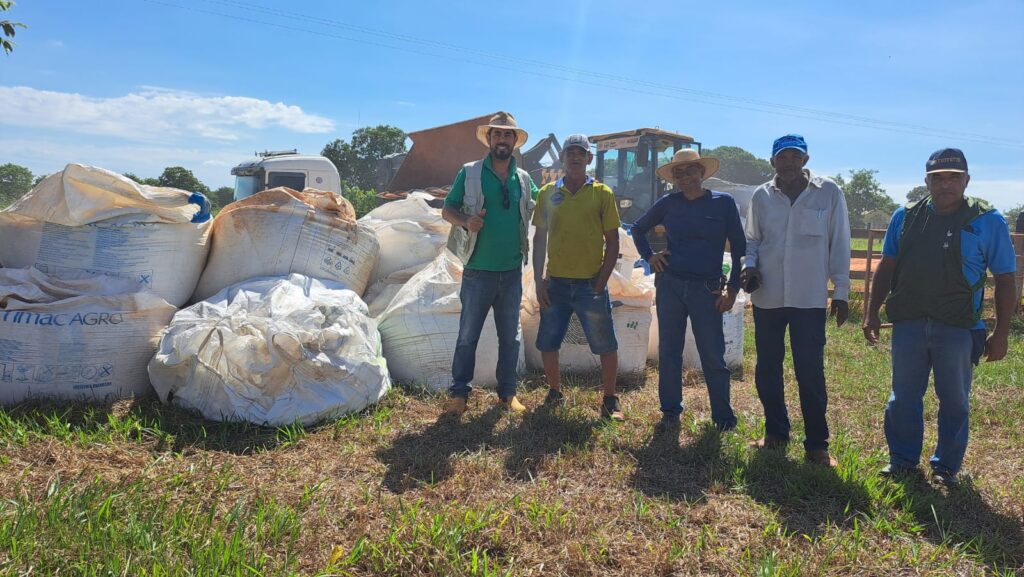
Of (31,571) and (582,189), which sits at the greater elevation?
(582,189)

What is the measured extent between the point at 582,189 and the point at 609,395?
1121 millimetres

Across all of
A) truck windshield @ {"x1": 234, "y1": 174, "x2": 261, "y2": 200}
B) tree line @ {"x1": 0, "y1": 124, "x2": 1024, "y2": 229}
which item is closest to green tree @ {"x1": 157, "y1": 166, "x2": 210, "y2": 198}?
tree line @ {"x1": 0, "y1": 124, "x2": 1024, "y2": 229}

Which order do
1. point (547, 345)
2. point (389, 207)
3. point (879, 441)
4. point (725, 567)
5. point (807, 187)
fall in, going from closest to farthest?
point (725, 567) < point (807, 187) < point (879, 441) < point (547, 345) < point (389, 207)

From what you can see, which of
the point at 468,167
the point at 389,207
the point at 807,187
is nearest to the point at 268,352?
the point at 468,167

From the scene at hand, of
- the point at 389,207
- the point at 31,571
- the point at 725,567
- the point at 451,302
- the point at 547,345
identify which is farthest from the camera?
the point at 389,207

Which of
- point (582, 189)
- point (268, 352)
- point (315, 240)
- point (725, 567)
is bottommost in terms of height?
point (725, 567)

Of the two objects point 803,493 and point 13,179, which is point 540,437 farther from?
point 13,179

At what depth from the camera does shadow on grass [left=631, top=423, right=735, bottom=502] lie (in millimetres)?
2695

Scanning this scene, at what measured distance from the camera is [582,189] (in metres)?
3.50

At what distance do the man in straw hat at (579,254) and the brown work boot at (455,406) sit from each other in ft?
1.84

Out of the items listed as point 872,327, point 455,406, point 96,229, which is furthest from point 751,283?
point 96,229

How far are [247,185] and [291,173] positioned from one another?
855mm

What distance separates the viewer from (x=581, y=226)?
348 centimetres

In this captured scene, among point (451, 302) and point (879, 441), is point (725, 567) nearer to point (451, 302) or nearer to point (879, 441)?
point (879, 441)
